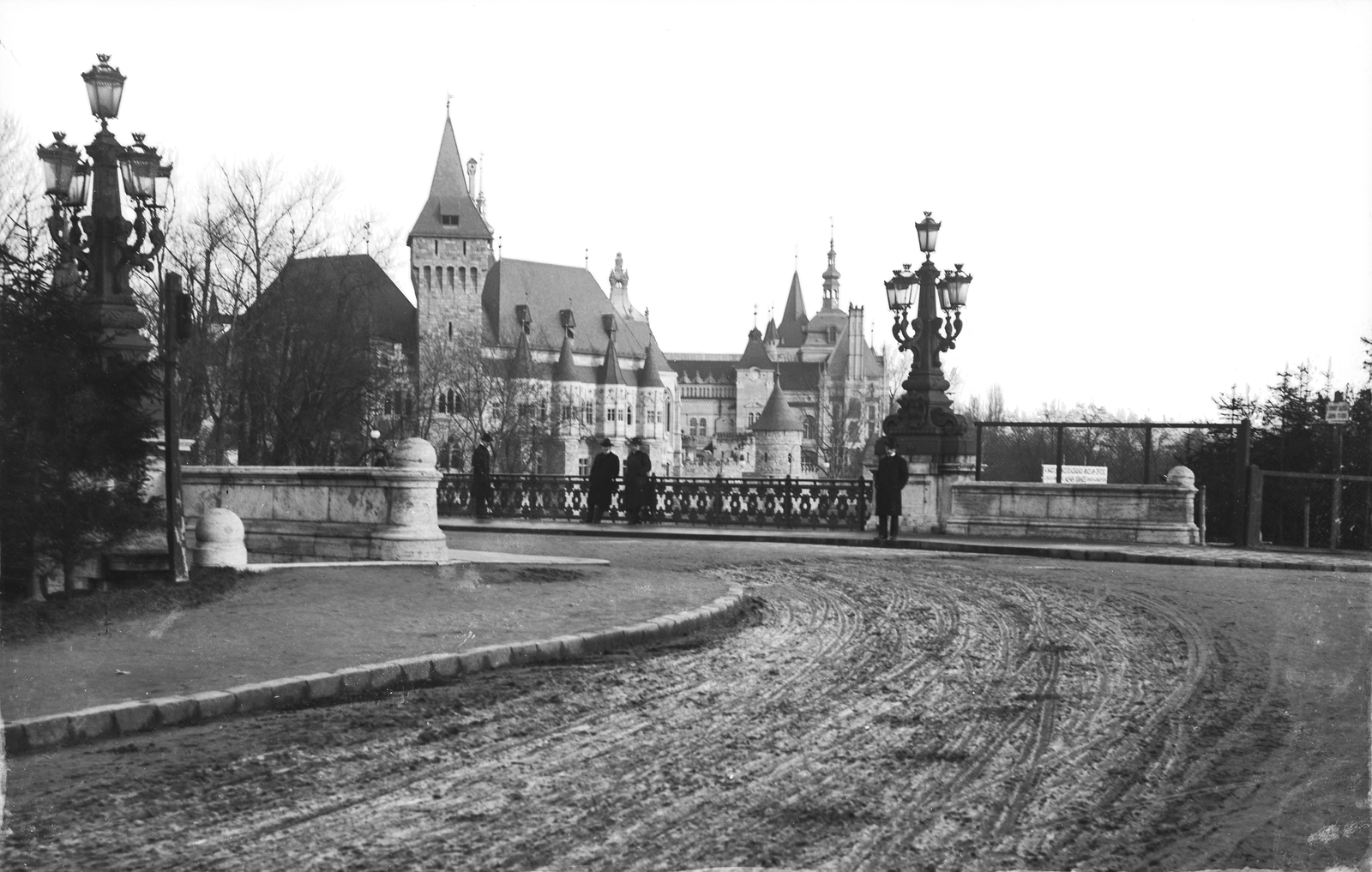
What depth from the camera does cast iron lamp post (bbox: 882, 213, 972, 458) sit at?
78.6 feet

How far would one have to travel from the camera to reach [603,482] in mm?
28375

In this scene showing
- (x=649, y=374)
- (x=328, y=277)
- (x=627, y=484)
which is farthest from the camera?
(x=649, y=374)

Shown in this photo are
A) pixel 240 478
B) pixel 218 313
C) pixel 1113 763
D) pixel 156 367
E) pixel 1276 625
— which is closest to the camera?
pixel 1113 763

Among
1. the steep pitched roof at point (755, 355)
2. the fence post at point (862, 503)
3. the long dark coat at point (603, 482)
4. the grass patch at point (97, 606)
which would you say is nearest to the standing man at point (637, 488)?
the long dark coat at point (603, 482)

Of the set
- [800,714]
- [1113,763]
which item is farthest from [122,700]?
[1113,763]

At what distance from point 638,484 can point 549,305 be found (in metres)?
100

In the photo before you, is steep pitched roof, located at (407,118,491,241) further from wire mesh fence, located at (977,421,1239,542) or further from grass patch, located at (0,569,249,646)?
grass patch, located at (0,569,249,646)

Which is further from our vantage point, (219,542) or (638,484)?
(638,484)

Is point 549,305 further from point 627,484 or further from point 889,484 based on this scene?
point 889,484

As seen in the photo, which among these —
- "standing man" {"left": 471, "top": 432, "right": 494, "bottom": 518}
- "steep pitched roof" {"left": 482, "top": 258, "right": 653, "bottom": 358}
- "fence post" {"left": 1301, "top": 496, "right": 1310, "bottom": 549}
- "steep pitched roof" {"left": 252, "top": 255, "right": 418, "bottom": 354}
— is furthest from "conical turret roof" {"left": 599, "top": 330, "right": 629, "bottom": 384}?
"fence post" {"left": 1301, "top": 496, "right": 1310, "bottom": 549}

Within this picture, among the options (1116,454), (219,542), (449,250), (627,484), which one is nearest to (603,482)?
(627,484)

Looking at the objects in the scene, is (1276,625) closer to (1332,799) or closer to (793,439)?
(1332,799)

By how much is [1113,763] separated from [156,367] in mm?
10093

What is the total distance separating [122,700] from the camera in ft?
22.8
